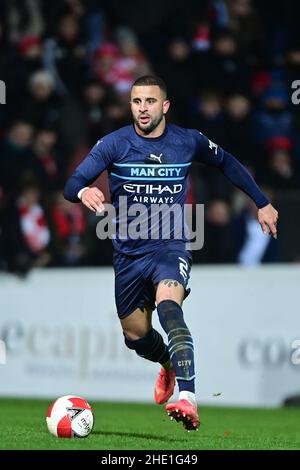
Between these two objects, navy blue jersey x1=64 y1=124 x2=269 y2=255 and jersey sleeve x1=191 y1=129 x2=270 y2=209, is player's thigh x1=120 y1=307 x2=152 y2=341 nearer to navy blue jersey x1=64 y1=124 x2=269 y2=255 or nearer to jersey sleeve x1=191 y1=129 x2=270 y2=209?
navy blue jersey x1=64 y1=124 x2=269 y2=255

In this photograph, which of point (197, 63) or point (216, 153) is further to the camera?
point (197, 63)

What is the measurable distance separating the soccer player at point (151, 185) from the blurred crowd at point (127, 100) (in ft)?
14.7

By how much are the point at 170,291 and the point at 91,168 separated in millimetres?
992

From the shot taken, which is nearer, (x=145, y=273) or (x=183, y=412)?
(x=183, y=412)

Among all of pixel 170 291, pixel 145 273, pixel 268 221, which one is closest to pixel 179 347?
pixel 170 291

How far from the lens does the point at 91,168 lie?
8344 millimetres

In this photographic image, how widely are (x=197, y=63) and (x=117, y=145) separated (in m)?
7.18

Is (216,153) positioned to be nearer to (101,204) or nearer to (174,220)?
(174,220)

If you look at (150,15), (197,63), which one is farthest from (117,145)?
(150,15)

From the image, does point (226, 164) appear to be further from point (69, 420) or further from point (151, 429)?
point (69, 420)

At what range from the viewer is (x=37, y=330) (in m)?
13.4

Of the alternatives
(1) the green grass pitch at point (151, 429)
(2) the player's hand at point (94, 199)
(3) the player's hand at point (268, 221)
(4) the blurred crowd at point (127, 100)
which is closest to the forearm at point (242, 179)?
(3) the player's hand at point (268, 221)

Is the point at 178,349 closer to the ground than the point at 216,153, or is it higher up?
closer to the ground

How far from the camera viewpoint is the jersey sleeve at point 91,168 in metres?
8.26
